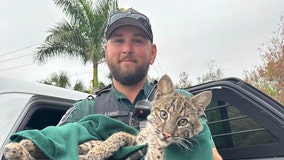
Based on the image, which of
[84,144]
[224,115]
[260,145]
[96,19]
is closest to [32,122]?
[84,144]

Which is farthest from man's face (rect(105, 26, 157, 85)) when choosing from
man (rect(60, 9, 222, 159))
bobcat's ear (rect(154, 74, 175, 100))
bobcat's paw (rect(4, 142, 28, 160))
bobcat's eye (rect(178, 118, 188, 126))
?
bobcat's paw (rect(4, 142, 28, 160))

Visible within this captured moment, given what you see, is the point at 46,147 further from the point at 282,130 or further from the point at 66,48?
the point at 66,48

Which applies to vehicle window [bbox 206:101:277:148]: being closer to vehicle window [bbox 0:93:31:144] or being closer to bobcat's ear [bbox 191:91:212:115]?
bobcat's ear [bbox 191:91:212:115]

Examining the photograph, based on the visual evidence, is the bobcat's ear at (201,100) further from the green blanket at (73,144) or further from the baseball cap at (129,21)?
the baseball cap at (129,21)

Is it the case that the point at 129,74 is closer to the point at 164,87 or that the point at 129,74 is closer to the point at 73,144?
the point at 164,87

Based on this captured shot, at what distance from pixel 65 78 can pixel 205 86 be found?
16413 millimetres

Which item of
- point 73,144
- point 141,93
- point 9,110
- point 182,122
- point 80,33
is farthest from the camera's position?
point 80,33

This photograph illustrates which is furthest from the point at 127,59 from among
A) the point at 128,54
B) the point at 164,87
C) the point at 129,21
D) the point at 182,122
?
the point at 182,122

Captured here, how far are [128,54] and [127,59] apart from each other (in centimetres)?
4

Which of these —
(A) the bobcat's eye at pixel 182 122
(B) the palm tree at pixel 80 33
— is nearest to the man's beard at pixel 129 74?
(A) the bobcat's eye at pixel 182 122

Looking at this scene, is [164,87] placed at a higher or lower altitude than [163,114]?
higher

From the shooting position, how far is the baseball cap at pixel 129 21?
3.04 m

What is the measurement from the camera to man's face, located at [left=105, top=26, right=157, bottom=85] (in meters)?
3.04

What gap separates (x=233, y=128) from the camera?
319 cm
